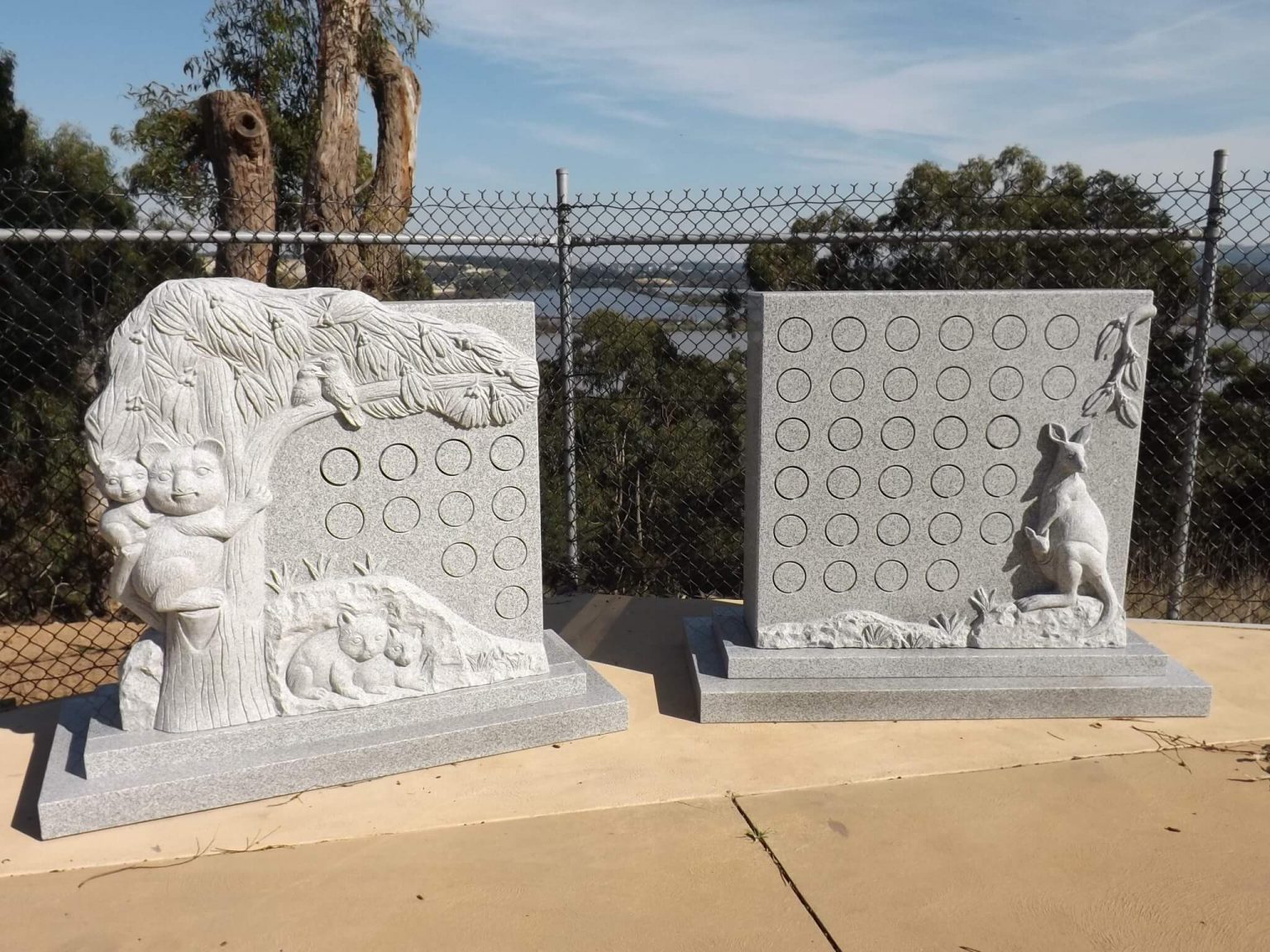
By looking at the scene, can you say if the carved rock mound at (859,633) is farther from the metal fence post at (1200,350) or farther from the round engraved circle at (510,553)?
the metal fence post at (1200,350)

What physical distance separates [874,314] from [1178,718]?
1999 mm

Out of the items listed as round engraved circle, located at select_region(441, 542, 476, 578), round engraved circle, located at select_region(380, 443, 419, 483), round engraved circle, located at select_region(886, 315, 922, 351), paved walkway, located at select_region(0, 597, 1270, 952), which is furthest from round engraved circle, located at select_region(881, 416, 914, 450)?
round engraved circle, located at select_region(380, 443, 419, 483)

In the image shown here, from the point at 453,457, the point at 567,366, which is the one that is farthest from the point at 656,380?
the point at 453,457

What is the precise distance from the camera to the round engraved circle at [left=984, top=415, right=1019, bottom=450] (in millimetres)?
3545

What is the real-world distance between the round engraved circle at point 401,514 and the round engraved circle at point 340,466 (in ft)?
0.52

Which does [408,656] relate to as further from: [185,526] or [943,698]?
[943,698]

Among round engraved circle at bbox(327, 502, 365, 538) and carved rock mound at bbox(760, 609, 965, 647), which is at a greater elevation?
round engraved circle at bbox(327, 502, 365, 538)

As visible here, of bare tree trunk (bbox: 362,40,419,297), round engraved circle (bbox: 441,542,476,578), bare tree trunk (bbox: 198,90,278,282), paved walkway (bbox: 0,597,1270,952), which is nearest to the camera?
paved walkway (bbox: 0,597,1270,952)

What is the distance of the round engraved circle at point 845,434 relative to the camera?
3.54 m

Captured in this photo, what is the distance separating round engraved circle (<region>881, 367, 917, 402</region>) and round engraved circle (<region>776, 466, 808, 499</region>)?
45 cm

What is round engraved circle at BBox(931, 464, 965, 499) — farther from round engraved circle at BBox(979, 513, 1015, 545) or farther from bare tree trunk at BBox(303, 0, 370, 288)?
bare tree trunk at BBox(303, 0, 370, 288)

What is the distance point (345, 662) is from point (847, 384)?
2.10 meters

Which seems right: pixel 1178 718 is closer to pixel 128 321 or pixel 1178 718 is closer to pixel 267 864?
pixel 267 864

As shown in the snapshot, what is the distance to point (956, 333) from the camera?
349 cm
